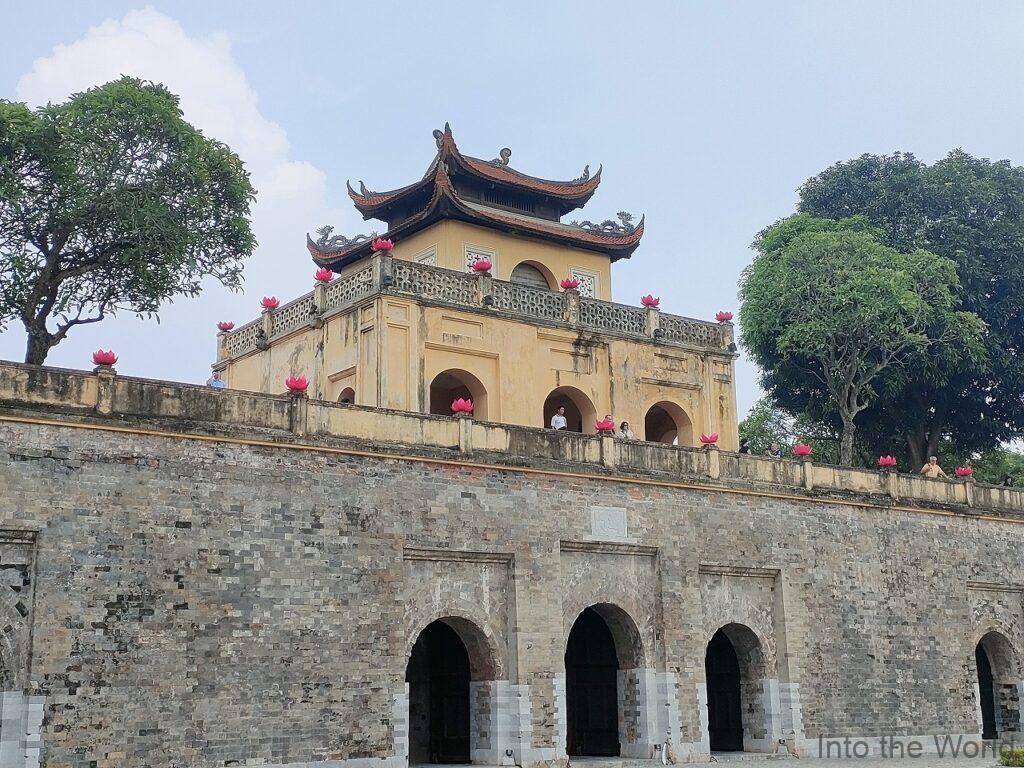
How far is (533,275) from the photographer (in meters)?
28.3

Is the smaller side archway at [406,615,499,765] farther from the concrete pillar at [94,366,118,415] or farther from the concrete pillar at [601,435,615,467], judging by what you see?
the concrete pillar at [94,366,118,415]

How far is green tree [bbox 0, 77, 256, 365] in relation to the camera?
2058cm

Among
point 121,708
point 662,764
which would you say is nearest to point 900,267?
point 662,764

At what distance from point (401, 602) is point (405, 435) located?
2526mm

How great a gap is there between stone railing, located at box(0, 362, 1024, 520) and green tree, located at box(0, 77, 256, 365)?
17.6ft

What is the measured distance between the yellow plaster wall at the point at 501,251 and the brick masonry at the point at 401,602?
7.63 m

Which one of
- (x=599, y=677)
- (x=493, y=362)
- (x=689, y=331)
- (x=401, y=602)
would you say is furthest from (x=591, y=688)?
(x=689, y=331)

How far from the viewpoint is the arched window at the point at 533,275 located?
1101 inches

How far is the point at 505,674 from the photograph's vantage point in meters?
19.3

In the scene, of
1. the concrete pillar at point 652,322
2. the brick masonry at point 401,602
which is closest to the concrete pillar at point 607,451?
the brick masonry at point 401,602

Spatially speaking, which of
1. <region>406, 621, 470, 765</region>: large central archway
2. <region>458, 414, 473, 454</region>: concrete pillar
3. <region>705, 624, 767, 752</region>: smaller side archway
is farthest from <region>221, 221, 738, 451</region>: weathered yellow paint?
<region>705, 624, 767, 752</region>: smaller side archway

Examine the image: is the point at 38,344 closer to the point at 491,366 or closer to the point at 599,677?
the point at 491,366

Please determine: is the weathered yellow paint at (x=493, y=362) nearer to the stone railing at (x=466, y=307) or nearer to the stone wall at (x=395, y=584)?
the stone railing at (x=466, y=307)

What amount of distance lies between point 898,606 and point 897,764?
377 cm
